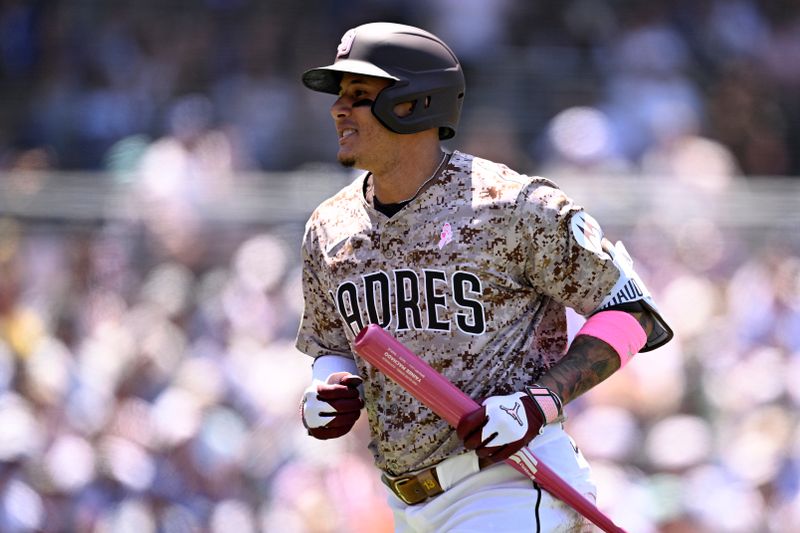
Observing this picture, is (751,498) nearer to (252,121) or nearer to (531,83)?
(531,83)

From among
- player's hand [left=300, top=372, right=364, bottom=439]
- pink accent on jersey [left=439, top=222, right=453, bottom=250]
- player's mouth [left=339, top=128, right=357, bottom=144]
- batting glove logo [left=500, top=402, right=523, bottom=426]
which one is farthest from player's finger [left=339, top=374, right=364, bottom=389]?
player's mouth [left=339, top=128, right=357, bottom=144]

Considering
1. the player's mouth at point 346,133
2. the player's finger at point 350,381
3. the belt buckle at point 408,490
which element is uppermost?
the player's mouth at point 346,133

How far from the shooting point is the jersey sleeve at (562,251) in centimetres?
387

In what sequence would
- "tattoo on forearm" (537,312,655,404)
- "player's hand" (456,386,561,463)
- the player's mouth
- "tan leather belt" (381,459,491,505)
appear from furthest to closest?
1. the player's mouth
2. "tan leather belt" (381,459,491,505)
3. "tattoo on forearm" (537,312,655,404)
4. "player's hand" (456,386,561,463)

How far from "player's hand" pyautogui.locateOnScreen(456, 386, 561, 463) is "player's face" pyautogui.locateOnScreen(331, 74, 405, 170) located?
0.82m

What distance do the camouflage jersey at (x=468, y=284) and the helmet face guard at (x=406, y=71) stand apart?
168mm

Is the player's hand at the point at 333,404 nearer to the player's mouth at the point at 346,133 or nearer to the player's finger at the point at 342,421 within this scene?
the player's finger at the point at 342,421

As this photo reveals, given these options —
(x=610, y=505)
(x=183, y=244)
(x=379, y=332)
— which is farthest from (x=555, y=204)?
(x=183, y=244)

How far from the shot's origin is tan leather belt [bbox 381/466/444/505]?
3.98m

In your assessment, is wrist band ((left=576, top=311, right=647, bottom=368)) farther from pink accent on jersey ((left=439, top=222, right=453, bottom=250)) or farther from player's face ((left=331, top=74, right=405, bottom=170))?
player's face ((left=331, top=74, right=405, bottom=170))

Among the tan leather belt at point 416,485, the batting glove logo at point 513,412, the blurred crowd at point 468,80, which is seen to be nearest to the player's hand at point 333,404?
the tan leather belt at point 416,485

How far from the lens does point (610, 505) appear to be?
761cm

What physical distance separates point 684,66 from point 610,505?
4.09 meters

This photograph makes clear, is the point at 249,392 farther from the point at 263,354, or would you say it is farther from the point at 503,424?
the point at 503,424
